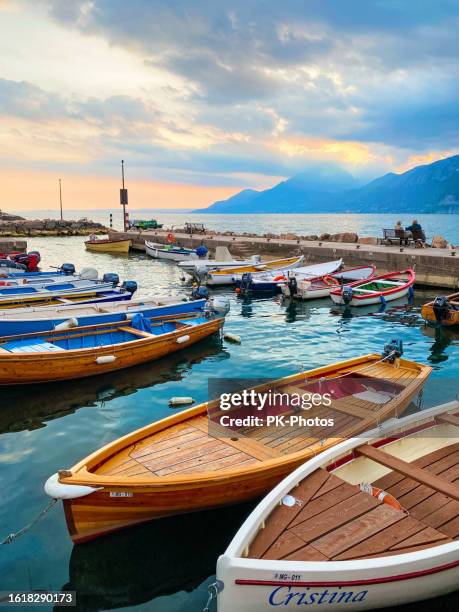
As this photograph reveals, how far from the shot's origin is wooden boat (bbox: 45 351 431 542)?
5.66 meters

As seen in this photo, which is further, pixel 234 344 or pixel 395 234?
pixel 395 234

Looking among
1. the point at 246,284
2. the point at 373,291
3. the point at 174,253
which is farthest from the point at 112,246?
the point at 373,291

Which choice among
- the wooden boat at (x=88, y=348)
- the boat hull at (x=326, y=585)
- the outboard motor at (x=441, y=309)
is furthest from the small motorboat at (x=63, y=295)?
the boat hull at (x=326, y=585)

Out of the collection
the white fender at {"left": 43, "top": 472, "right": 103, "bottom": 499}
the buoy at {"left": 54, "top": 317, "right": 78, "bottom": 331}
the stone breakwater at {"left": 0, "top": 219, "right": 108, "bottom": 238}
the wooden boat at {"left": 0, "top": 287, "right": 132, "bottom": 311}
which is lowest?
the white fender at {"left": 43, "top": 472, "right": 103, "bottom": 499}

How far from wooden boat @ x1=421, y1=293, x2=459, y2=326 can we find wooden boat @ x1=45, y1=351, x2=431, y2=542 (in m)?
9.00

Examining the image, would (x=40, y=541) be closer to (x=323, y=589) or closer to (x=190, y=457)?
(x=190, y=457)

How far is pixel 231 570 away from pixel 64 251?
48998 mm

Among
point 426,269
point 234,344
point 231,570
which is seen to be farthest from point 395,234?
point 231,570

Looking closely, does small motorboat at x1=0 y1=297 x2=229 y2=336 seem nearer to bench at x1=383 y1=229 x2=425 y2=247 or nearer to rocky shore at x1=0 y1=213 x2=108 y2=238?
bench at x1=383 y1=229 x2=425 y2=247

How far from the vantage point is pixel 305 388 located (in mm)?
8938

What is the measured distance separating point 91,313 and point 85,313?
0.19 metres

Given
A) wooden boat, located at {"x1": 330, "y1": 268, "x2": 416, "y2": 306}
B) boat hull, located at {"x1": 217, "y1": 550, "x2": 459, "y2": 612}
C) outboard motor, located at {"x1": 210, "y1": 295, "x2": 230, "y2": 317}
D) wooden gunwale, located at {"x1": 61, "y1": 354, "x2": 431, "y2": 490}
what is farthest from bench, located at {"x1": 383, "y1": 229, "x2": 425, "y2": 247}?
boat hull, located at {"x1": 217, "y1": 550, "x2": 459, "y2": 612}

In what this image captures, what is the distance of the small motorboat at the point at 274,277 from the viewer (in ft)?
78.8

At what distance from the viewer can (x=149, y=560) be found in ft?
19.1
